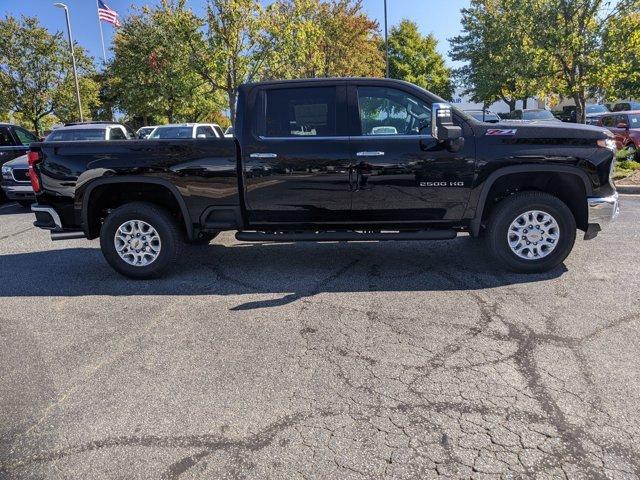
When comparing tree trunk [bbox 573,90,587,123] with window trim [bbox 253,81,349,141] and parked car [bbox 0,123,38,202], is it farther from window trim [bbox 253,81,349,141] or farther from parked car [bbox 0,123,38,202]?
parked car [bbox 0,123,38,202]

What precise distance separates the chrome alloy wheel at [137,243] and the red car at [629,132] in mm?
13499

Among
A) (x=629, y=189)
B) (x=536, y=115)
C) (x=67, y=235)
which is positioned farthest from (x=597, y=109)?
(x=67, y=235)

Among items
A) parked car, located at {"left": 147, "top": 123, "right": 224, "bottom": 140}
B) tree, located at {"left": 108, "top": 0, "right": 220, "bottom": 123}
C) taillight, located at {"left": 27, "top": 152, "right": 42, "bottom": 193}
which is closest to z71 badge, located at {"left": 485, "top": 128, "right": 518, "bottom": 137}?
taillight, located at {"left": 27, "top": 152, "right": 42, "bottom": 193}

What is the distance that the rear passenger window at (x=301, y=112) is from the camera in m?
5.39

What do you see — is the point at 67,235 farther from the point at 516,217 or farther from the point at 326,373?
the point at 516,217

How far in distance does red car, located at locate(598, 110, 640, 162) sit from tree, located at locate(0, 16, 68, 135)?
23789 mm

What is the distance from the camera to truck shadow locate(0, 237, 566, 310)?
17.4ft

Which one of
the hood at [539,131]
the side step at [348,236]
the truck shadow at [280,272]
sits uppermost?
the hood at [539,131]

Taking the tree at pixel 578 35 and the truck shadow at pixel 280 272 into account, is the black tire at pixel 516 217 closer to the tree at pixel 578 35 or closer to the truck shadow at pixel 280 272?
the truck shadow at pixel 280 272

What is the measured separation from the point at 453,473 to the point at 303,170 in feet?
11.2

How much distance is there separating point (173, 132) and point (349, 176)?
1196 cm

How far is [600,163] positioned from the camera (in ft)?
17.1

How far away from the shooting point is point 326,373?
11.5 ft

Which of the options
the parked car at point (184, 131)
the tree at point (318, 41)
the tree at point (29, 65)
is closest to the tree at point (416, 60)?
the tree at point (318, 41)
